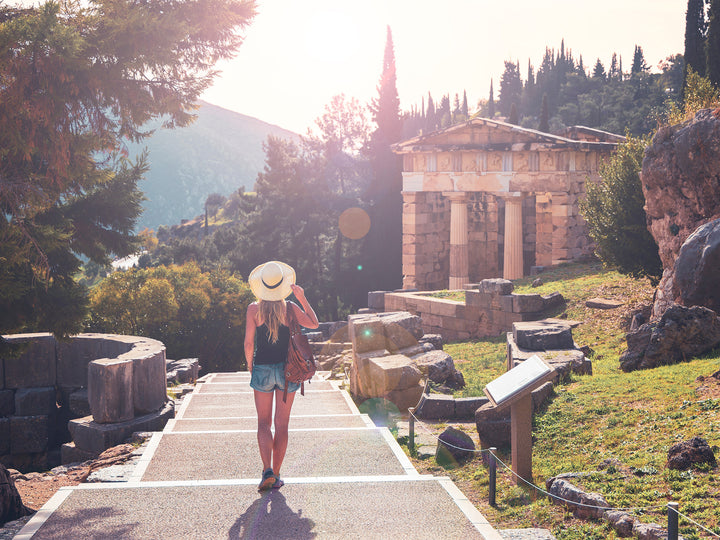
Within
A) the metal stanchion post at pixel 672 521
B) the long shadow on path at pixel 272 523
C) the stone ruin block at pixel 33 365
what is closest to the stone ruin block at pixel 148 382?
the stone ruin block at pixel 33 365

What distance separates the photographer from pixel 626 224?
18969 millimetres

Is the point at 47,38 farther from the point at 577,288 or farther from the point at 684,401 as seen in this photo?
the point at 577,288

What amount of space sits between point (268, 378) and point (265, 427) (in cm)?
50

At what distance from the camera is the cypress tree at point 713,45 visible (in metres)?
32.2

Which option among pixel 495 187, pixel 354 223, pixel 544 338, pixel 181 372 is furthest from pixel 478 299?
pixel 354 223

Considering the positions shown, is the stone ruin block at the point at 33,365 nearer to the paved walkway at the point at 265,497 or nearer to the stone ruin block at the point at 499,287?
the paved walkway at the point at 265,497

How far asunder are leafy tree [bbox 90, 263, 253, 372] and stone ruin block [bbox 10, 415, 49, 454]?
16.1 meters

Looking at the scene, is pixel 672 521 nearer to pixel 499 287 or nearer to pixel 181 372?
pixel 499 287

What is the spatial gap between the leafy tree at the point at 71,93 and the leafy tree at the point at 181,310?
55.6ft

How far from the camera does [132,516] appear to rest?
6133 millimetres

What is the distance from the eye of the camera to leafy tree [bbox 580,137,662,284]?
1830 cm

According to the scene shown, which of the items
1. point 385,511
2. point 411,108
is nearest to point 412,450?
point 385,511

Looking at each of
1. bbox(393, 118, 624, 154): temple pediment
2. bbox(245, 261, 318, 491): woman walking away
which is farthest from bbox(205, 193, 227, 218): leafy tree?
bbox(245, 261, 318, 491): woman walking away

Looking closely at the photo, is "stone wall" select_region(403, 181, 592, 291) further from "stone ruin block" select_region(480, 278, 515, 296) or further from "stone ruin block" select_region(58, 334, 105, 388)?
"stone ruin block" select_region(58, 334, 105, 388)
